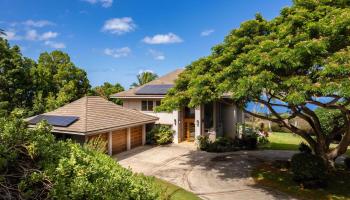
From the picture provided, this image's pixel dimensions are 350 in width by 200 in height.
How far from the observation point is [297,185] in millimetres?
15047

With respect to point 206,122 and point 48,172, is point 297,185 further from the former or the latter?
point 48,172

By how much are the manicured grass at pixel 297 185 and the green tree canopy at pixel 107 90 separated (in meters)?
28.9

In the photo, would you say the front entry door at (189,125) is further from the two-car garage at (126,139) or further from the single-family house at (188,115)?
the two-car garage at (126,139)

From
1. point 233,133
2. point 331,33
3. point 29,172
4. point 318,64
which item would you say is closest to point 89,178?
point 29,172

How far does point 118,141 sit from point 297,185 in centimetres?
1512

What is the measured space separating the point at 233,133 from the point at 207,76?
610 inches

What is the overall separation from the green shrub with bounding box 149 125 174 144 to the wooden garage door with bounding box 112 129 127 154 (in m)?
3.71

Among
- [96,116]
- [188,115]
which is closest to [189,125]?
[188,115]

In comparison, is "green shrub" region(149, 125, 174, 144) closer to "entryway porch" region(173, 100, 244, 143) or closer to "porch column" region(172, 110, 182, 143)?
"porch column" region(172, 110, 182, 143)

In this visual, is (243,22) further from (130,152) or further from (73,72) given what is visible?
(73,72)

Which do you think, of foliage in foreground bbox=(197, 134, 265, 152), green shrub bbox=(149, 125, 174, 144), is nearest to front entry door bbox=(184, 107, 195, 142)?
green shrub bbox=(149, 125, 174, 144)

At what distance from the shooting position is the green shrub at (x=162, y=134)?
26484 millimetres

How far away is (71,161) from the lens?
452 cm

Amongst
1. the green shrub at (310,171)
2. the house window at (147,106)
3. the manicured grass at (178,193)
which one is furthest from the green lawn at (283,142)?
the manicured grass at (178,193)
